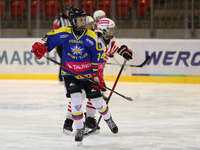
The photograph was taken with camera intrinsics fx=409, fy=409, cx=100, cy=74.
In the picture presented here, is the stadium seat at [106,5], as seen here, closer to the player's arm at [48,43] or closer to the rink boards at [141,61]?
the rink boards at [141,61]

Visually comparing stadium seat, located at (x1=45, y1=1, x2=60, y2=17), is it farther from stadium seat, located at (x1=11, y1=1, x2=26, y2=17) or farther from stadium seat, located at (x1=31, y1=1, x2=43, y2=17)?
stadium seat, located at (x1=11, y1=1, x2=26, y2=17)

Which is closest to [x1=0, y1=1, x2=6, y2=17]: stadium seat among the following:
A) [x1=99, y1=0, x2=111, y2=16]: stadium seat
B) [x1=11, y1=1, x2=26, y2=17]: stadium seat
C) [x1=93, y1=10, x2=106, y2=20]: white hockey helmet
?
[x1=11, y1=1, x2=26, y2=17]: stadium seat

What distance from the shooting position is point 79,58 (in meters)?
3.16

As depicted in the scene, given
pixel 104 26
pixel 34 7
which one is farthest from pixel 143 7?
pixel 104 26

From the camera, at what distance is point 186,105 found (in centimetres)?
497

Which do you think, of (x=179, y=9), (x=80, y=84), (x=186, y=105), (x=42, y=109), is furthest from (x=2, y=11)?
(x=80, y=84)

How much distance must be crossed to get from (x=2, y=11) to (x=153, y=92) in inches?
144

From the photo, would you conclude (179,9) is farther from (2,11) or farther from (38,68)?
(2,11)

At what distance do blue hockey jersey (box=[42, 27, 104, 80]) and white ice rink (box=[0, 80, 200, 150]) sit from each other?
57 centimetres

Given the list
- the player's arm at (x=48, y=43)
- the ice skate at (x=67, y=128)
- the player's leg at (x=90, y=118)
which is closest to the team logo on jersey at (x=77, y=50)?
the player's arm at (x=48, y=43)

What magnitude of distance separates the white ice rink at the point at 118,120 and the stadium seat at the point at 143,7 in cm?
165

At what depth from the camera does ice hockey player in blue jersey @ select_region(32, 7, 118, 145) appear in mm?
3121

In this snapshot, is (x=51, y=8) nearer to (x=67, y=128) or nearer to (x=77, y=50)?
(x=67, y=128)

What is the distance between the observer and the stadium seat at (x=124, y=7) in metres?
7.71
